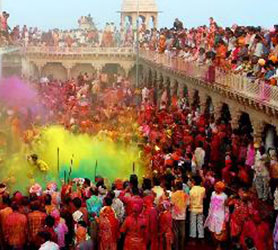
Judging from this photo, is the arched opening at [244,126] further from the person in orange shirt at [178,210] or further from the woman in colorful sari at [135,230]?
the woman in colorful sari at [135,230]

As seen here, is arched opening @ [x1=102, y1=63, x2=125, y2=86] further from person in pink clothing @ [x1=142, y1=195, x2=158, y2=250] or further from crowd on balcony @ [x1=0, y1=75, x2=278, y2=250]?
person in pink clothing @ [x1=142, y1=195, x2=158, y2=250]

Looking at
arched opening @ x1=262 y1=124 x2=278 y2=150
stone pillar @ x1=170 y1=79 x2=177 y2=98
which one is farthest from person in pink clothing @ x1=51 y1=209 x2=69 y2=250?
stone pillar @ x1=170 y1=79 x2=177 y2=98

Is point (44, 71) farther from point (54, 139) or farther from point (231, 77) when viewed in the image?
point (231, 77)

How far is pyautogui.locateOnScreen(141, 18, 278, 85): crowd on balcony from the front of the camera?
1841 centimetres

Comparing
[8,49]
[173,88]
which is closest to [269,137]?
[173,88]

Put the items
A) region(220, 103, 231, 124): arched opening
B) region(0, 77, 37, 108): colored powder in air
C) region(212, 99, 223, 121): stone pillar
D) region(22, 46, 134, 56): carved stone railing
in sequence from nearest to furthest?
region(212, 99, 223, 121): stone pillar < region(220, 103, 231, 124): arched opening < region(0, 77, 37, 108): colored powder in air < region(22, 46, 134, 56): carved stone railing

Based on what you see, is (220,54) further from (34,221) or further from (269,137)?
(34,221)

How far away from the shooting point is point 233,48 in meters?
22.8

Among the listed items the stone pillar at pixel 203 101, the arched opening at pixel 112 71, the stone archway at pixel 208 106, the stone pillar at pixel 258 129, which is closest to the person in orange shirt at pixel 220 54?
the stone pillar at pixel 258 129

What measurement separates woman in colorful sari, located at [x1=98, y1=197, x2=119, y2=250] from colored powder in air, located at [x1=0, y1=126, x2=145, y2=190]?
5309 millimetres

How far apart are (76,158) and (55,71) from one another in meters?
30.3

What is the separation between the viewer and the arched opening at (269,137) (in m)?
18.9

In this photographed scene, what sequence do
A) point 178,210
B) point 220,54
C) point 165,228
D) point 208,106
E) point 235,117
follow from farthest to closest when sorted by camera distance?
point 208,106 → point 220,54 → point 235,117 → point 178,210 → point 165,228

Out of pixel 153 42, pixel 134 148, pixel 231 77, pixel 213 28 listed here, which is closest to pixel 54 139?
pixel 134 148
